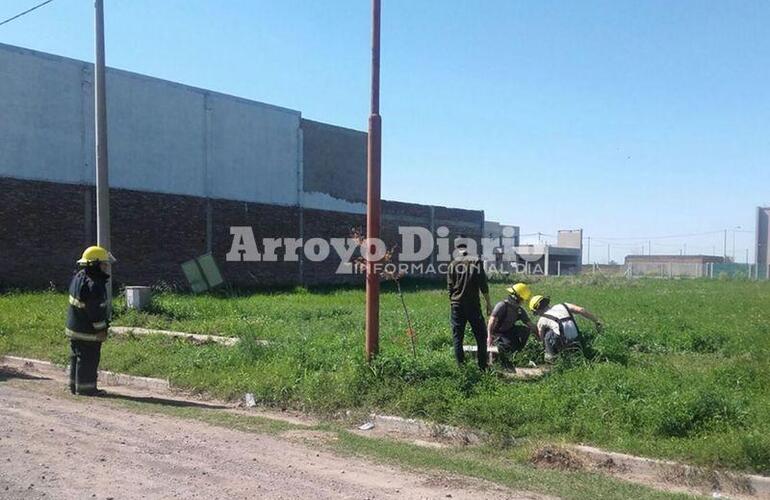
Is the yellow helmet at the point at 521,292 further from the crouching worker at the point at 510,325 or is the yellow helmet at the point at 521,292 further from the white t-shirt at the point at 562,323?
the white t-shirt at the point at 562,323

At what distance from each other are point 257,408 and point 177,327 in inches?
250

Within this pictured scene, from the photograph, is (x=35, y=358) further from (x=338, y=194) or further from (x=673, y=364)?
(x=338, y=194)

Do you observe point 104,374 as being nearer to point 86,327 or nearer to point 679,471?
point 86,327

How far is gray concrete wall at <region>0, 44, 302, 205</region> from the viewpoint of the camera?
76.8 feet

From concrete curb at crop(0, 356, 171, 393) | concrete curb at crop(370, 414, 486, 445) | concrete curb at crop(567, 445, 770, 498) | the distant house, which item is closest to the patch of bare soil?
concrete curb at crop(567, 445, 770, 498)

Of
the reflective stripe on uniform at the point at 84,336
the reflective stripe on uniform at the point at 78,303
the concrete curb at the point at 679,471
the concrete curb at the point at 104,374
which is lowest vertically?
the concrete curb at the point at 104,374

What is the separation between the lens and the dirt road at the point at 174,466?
17.3ft

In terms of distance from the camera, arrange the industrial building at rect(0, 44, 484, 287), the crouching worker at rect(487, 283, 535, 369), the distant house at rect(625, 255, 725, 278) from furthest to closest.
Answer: the distant house at rect(625, 255, 725, 278) → the industrial building at rect(0, 44, 484, 287) → the crouching worker at rect(487, 283, 535, 369)

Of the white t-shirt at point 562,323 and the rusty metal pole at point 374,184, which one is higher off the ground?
the rusty metal pole at point 374,184

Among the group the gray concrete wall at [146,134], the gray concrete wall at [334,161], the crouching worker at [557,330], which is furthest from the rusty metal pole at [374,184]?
the gray concrete wall at [334,161]

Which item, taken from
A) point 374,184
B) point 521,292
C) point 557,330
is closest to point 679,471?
point 557,330

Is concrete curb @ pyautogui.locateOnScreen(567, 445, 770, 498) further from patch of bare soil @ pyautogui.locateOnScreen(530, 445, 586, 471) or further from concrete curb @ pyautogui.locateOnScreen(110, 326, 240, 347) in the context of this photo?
concrete curb @ pyautogui.locateOnScreen(110, 326, 240, 347)

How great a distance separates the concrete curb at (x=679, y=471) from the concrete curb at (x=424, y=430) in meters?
1.07

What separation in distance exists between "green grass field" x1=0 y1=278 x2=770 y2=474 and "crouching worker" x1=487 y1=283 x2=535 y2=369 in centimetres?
27
